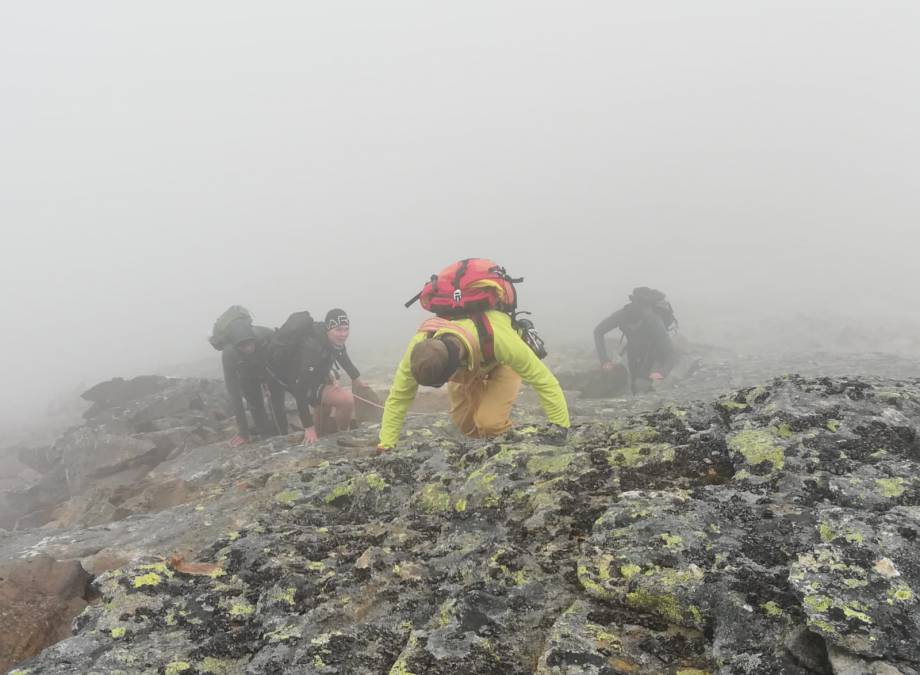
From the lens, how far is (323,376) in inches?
637

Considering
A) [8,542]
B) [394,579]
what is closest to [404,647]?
[394,579]

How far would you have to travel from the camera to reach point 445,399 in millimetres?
20594

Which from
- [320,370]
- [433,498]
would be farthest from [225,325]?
[433,498]

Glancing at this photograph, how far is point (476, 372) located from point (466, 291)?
1.56 metres

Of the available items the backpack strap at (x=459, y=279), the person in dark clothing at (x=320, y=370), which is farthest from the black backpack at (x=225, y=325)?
the backpack strap at (x=459, y=279)

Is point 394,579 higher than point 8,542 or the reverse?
higher

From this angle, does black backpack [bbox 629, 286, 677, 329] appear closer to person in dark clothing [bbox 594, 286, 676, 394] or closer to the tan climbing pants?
person in dark clothing [bbox 594, 286, 676, 394]

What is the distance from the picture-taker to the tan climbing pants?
10.9 meters

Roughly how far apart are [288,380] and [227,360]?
203 cm

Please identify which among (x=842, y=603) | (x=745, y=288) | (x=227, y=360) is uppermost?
(x=227, y=360)

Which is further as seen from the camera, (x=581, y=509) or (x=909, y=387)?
(x=909, y=387)

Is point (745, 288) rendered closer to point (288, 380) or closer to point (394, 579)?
point (288, 380)

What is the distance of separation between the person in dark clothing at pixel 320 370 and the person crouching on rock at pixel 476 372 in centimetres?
615

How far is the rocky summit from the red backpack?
10.1ft
